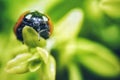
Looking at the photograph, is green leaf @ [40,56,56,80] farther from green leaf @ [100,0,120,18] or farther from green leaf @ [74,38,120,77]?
green leaf @ [100,0,120,18]

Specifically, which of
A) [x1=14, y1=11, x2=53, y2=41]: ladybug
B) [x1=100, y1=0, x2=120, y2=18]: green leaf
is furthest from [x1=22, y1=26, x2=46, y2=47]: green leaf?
[x1=100, y1=0, x2=120, y2=18]: green leaf

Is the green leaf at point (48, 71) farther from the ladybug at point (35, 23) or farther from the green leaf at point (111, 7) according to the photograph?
the green leaf at point (111, 7)

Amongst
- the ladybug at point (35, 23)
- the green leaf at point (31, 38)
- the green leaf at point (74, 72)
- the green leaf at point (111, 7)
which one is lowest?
the green leaf at point (74, 72)

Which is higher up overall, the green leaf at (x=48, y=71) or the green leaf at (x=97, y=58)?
the green leaf at (x=97, y=58)

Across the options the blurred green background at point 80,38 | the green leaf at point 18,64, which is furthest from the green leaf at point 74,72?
the green leaf at point 18,64

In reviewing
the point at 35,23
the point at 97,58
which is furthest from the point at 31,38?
the point at 97,58

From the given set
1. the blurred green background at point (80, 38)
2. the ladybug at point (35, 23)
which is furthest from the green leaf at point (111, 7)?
the ladybug at point (35, 23)

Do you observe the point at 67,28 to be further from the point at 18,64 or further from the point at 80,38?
the point at 18,64

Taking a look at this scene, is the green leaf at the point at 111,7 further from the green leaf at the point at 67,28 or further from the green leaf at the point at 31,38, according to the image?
the green leaf at the point at 31,38
